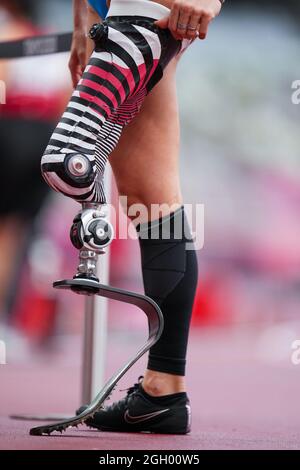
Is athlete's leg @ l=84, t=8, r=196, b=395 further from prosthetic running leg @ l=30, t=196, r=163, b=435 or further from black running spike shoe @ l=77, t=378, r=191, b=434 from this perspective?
prosthetic running leg @ l=30, t=196, r=163, b=435

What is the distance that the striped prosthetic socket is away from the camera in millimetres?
1353

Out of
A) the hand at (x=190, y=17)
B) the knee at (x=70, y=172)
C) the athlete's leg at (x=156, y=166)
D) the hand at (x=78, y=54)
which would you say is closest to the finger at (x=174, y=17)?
the hand at (x=190, y=17)

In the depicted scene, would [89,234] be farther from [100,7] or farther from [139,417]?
[100,7]

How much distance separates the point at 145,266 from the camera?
1583 mm

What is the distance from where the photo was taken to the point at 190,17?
55.7 inches

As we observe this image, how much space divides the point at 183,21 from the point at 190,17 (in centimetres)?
1

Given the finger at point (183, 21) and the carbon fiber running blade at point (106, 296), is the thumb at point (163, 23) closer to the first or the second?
the finger at point (183, 21)

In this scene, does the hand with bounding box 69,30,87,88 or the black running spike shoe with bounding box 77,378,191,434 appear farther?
the hand with bounding box 69,30,87,88

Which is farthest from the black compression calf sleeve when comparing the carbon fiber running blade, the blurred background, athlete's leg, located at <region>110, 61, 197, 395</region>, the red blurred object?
the red blurred object

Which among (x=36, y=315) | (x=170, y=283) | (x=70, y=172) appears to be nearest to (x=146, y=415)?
(x=170, y=283)

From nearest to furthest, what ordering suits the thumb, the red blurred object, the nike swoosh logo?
the thumb < the nike swoosh logo < the red blurred object

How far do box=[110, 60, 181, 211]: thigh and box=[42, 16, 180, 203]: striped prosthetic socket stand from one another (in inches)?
3.5

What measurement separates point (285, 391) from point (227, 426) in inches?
48.6

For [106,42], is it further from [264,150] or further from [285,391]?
[264,150]
